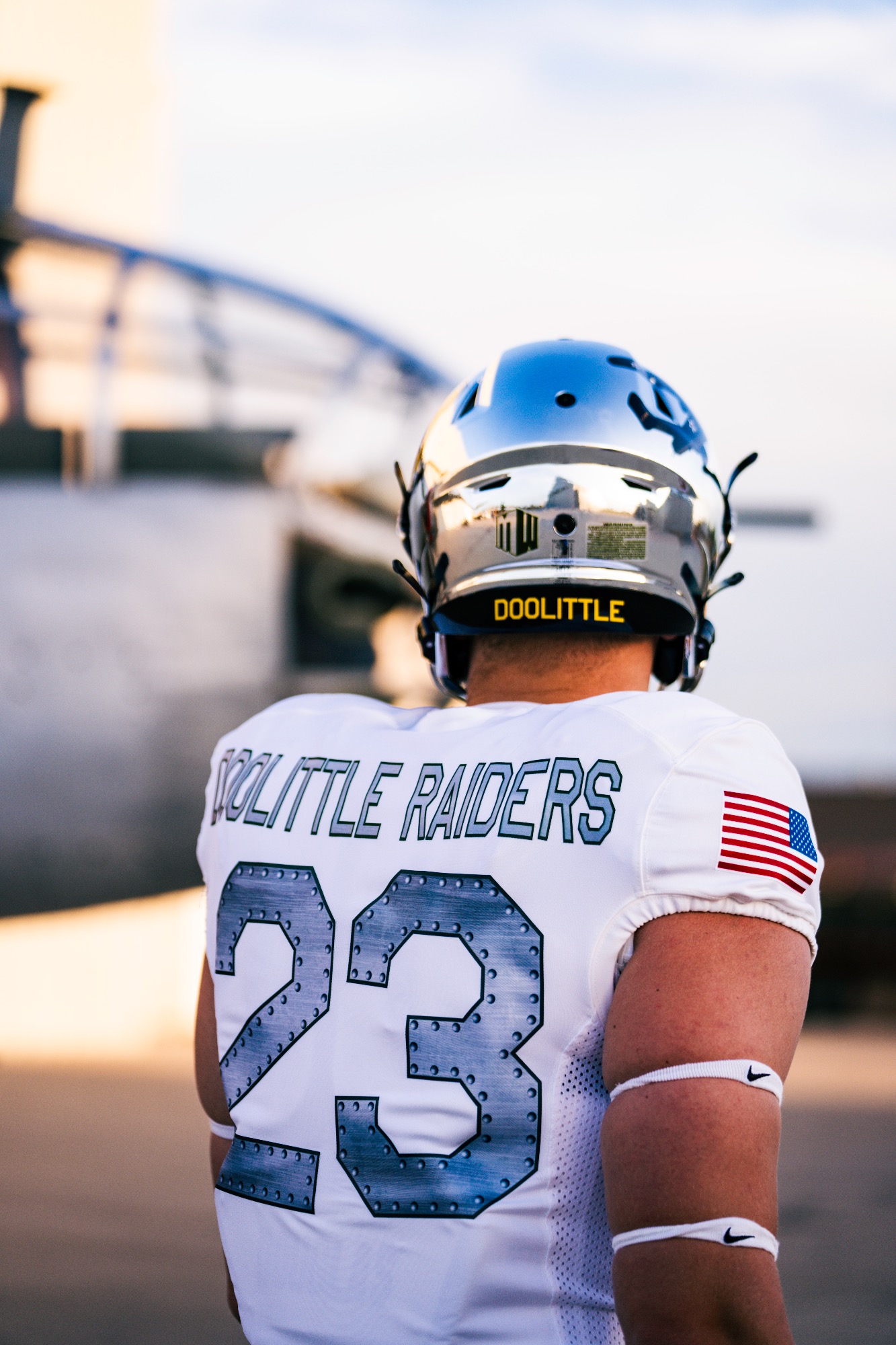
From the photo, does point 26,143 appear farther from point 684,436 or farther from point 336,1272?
point 336,1272

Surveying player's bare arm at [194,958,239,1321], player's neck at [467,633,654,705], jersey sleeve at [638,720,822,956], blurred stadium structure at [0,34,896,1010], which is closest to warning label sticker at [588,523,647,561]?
player's neck at [467,633,654,705]

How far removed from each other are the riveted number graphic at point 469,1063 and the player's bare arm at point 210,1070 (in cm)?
35

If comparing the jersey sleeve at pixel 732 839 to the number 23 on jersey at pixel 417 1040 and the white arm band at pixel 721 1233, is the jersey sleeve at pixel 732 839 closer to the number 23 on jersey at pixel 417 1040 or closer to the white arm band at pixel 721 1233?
the number 23 on jersey at pixel 417 1040

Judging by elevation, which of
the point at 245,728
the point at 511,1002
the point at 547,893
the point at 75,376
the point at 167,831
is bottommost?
the point at 167,831

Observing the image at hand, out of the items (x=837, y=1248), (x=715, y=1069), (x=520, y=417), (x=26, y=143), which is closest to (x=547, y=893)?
(x=715, y=1069)

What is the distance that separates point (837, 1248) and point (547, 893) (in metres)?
3.77

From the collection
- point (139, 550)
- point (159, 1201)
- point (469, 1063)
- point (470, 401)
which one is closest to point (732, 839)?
point (469, 1063)

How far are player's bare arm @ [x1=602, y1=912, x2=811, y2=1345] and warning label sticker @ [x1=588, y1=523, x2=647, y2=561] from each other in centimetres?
52

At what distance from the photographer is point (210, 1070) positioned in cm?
157

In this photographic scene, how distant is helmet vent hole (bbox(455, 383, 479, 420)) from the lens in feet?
5.36

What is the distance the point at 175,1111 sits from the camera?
6.20 metres

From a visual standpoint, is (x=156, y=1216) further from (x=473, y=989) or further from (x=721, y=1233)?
(x=721, y=1233)

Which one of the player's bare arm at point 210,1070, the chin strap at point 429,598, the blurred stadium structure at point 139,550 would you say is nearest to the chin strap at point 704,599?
the chin strap at point 429,598

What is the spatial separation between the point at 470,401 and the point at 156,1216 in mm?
3795
